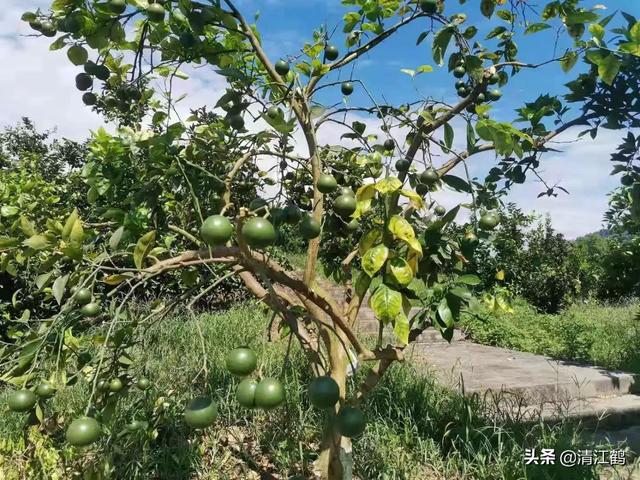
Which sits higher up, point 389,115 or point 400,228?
point 389,115

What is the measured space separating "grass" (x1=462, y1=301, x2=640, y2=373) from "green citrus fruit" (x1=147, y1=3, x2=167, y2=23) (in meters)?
4.56

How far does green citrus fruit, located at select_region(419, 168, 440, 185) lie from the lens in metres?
1.92

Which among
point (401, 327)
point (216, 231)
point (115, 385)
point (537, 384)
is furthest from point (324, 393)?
point (537, 384)

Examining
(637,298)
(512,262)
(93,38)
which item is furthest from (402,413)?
(637,298)

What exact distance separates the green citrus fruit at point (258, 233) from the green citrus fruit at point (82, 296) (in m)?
0.54

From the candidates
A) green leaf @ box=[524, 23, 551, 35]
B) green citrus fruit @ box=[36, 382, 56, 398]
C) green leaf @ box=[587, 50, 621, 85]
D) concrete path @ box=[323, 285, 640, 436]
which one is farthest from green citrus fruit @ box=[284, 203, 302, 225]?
concrete path @ box=[323, 285, 640, 436]

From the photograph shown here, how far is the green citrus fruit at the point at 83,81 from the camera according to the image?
6.48 ft

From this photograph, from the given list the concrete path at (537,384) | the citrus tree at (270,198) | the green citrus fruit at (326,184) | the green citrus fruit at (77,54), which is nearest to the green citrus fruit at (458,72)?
the citrus tree at (270,198)

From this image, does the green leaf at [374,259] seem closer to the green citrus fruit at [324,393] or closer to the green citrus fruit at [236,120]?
the green citrus fruit at [324,393]

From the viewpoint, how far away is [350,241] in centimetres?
326

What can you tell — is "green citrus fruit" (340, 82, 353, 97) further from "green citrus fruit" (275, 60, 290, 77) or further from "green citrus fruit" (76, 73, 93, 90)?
"green citrus fruit" (76, 73, 93, 90)

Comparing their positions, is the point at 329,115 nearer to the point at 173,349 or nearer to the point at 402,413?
the point at 402,413

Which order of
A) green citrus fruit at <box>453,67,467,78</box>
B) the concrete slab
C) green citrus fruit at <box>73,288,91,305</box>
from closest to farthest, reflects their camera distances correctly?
green citrus fruit at <box>73,288,91,305</box> → green citrus fruit at <box>453,67,467,78</box> → the concrete slab

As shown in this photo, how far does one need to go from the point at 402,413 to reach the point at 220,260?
224 cm
